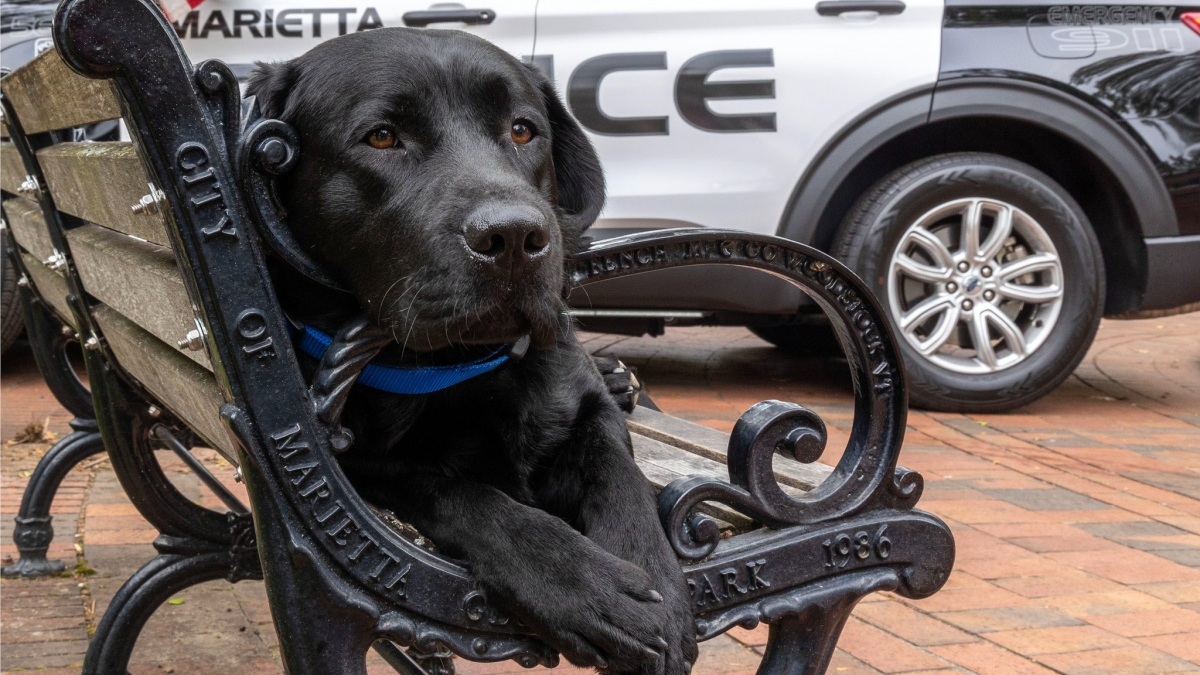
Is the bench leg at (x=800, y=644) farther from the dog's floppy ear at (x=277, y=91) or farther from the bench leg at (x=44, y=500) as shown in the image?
the bench leg at (x=44, y=500)

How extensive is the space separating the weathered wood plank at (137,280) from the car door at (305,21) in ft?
9.76

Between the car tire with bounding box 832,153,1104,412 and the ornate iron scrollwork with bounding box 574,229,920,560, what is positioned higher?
the ornate iron scrollwork with bounding box 574,229,920,560

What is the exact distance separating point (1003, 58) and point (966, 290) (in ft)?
3.18

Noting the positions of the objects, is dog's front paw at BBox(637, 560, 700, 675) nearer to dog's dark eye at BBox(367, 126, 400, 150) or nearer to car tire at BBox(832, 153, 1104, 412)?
dog's dark eye at BBox(367, 126, 400, 150)

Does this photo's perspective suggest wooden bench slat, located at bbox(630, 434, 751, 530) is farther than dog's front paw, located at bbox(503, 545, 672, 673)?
Yes

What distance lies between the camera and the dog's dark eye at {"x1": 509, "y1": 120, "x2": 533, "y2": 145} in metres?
1.80

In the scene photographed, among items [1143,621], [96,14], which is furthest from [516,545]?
[1143,621]

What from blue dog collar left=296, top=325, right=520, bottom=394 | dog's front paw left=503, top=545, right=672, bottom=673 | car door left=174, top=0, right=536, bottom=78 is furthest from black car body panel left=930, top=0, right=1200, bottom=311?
dog's front paw left=503, top=545, right=672, bottom=673

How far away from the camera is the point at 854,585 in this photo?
67.5 inches

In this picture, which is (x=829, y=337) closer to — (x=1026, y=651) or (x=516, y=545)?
(x=1026, y=651)

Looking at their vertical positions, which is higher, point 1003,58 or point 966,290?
point 1003,58

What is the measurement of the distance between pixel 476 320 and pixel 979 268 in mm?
4056

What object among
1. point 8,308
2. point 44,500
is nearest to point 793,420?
point 44,500

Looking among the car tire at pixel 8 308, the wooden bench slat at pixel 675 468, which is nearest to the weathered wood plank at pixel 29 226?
the wooden bench slat at pixel 675 468
